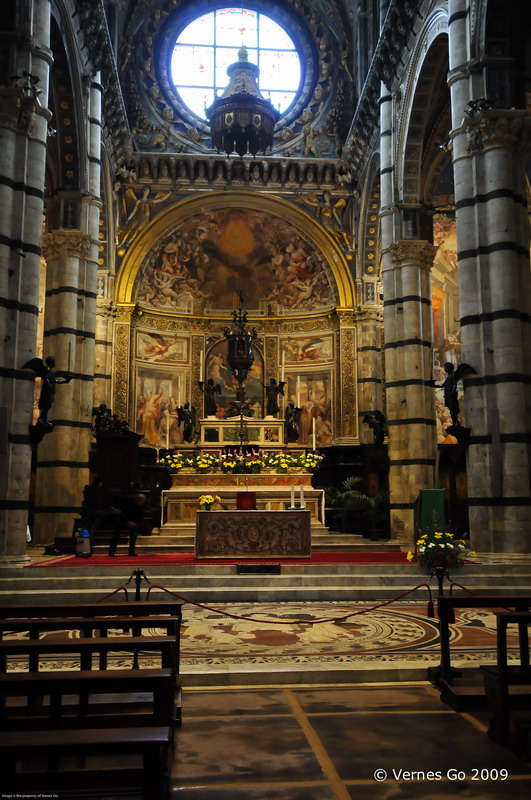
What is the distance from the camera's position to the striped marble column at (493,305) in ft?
43.5

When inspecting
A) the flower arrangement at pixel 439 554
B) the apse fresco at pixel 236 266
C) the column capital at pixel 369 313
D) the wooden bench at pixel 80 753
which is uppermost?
the apse fresco at pixel 236 266

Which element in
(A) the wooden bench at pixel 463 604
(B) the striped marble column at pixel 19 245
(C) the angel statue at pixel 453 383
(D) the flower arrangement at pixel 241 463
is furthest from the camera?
(D) the flower arrangement at pixel 241 463

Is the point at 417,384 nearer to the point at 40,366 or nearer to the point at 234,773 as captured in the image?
the point at 40,366

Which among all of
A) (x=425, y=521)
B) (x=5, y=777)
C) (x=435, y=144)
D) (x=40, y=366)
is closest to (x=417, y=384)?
(x=425, y=521)

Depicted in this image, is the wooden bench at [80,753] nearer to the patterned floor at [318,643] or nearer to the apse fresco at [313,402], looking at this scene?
the patterned floor at [318,643]

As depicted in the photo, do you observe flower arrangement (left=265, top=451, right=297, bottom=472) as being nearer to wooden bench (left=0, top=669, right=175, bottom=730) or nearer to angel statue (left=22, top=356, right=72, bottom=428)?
angel statue (left=22, top=356, right=72, bottom=428)

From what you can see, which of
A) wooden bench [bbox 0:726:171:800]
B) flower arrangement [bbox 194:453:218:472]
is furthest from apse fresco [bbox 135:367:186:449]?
wooden bench [bbox 0:726:171:800]

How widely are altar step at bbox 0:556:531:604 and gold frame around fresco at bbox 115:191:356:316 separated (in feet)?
51.3

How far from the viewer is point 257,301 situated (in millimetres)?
28641

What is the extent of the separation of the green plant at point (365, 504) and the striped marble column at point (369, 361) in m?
3.53

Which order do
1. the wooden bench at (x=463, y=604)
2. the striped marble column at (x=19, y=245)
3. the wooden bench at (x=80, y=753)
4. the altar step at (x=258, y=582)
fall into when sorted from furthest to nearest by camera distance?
the striped marble column at (x=19, y=245) → the altar step at (x=258, y=582) → the wooden bench at (x=463, y=604) → the wooden bench at (x=80, y=753)

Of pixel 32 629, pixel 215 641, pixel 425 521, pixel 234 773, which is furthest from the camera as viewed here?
pixel 425 521

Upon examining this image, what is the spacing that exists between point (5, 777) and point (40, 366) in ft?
35.7

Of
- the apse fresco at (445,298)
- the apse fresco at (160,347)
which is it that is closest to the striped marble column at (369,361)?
the apse fresco at (445,298)
